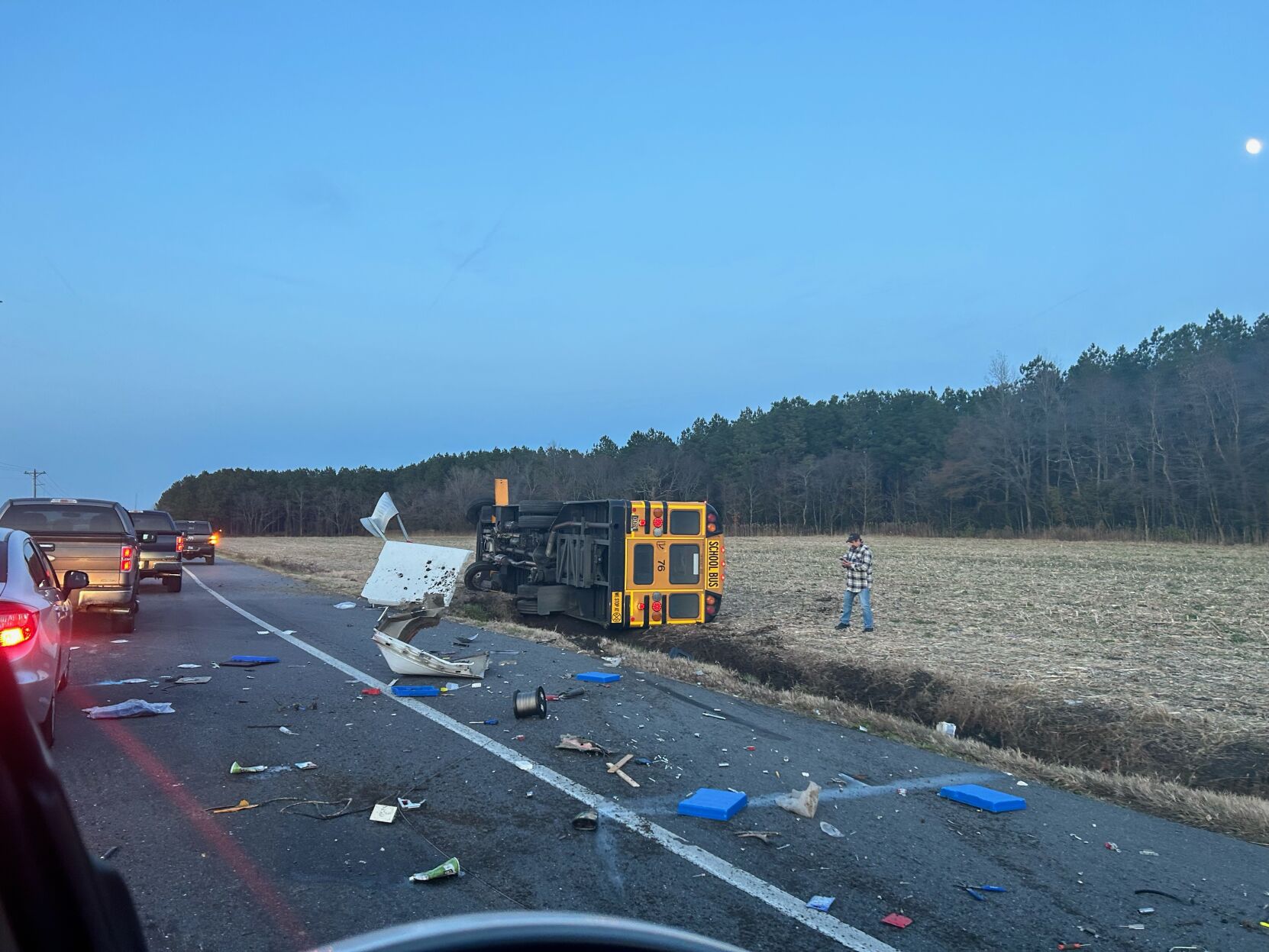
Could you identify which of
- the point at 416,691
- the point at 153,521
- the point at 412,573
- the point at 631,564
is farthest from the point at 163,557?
the point at 416,691

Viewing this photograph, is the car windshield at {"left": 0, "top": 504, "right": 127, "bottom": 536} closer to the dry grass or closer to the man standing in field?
the dry grass

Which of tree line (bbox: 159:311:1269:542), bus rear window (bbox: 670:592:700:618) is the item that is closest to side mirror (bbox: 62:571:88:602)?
bus rear window (bbox: 670:592:700:618)

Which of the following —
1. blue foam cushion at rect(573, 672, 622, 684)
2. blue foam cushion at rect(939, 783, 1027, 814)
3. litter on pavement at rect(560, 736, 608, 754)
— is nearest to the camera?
blue foam cushion at rect(939, 783, 1027, 814)

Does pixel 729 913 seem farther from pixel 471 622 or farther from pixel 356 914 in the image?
Answer: pixel 471 622

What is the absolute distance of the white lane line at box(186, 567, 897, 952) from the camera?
13.3ft

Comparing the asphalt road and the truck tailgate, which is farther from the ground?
the truck tailgate

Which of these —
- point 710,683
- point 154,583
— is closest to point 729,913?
point 710,683

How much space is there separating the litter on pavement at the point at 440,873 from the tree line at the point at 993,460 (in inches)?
1367

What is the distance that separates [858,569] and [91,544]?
11568 millimetres

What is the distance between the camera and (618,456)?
289ft

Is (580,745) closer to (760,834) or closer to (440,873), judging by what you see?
(760,834)

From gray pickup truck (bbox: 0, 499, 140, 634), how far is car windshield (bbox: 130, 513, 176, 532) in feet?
31.8

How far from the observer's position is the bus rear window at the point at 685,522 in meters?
14.9

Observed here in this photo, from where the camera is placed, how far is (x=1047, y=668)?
424 inches
